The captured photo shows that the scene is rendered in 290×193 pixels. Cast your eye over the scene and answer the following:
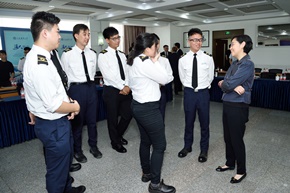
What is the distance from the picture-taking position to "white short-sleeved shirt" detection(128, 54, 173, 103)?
5.94 feet

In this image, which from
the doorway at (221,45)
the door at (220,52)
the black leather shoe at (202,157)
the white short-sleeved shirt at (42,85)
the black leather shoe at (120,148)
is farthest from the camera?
the door at (220,52)

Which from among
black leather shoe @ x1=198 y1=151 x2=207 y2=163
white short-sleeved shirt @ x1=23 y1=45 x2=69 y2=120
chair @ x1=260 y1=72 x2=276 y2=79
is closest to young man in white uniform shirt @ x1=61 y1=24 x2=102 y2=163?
white short-sleeved shirt @ x1=23 y1=45 x2=69 y2=120

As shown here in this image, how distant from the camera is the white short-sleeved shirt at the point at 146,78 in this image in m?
1.81

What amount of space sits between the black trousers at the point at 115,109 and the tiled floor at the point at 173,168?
283 millimetres

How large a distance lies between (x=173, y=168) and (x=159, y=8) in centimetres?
538

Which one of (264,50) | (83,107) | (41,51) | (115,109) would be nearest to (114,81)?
(115,109)

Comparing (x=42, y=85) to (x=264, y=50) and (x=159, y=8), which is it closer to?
(x=159, y=8)

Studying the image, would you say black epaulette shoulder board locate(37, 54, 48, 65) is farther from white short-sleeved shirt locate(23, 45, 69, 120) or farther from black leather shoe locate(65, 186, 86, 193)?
black leather shoe locate(65, 186, 86, 193)

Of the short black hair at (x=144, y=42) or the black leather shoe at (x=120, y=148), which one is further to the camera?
the black leather shoe at (x=120, y=148)

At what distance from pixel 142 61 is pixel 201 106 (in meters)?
1.18

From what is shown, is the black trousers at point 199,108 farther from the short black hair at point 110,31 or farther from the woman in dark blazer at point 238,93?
the short black hair at point 110,31

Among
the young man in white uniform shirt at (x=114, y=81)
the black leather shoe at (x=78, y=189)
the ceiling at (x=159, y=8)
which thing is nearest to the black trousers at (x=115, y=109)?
the young man in white uniform shirt at (x=114, y=81)

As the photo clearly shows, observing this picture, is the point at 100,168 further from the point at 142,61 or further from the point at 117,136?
the point at 142,61

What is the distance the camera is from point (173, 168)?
2604 mm
